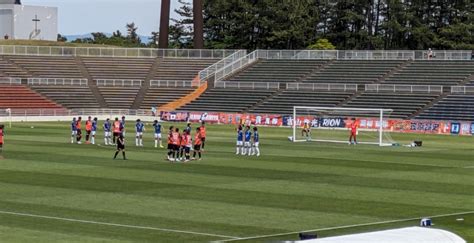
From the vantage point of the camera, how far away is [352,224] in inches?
984

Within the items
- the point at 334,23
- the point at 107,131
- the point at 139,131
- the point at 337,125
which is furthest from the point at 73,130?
the point at 334,23

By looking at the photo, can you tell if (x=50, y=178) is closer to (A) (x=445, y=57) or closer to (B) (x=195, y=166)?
(B) (x=195, y=166)

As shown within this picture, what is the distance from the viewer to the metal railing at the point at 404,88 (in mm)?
84312

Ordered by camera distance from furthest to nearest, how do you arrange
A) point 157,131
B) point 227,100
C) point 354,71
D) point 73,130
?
point 354,71 < point 227,100 < point 73,130 < point 157,131

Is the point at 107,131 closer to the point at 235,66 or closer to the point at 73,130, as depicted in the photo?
the point at 73,130

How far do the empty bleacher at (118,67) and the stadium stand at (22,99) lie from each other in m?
9.02

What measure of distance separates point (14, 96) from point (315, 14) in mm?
50717

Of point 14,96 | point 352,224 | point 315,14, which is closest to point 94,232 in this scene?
point 352,224

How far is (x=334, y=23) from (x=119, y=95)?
43031mm

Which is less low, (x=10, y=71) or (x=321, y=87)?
(x=10, y=71)

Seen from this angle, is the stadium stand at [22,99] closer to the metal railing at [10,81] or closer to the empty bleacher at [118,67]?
the metal railing at [10,81]

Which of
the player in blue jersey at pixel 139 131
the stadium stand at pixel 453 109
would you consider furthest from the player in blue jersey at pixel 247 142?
the stadium stand at pixel 453 109

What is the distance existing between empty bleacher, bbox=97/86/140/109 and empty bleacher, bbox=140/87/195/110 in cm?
136

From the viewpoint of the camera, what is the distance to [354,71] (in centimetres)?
9388
